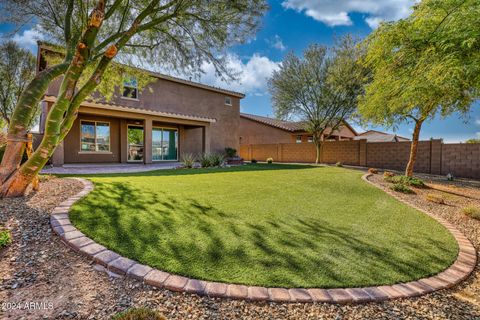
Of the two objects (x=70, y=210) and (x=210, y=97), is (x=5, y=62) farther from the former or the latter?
(x=70, y=210)

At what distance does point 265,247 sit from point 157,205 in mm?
2545

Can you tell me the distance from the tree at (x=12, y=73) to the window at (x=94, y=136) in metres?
6.51

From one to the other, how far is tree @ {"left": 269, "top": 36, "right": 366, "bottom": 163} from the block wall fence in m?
1.39

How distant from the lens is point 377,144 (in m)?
15.4

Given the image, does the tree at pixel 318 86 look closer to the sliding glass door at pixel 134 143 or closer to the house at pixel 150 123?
the house at pixel 150 123

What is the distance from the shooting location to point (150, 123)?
12734 mm

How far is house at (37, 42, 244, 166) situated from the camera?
11.8 metres

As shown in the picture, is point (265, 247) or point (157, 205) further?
point (157, 205)

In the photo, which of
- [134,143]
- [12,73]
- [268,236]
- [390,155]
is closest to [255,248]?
[268,236]

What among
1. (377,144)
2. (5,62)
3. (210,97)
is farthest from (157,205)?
(5,62)

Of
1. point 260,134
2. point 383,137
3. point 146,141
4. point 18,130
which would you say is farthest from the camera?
point 383,137

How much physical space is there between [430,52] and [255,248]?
4643 millimetres

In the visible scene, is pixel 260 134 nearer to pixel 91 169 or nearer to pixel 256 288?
pixel 91 169

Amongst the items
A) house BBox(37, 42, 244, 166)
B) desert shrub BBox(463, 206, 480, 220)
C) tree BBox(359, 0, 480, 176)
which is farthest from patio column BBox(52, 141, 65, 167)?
desert shrub BBox(463, 206, 480, 220)
